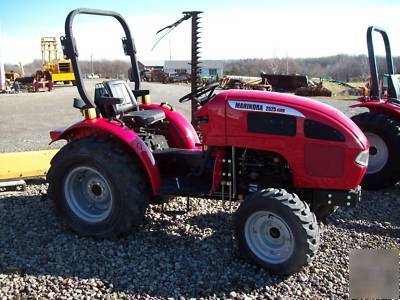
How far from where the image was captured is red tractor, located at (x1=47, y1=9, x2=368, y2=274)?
3406mm

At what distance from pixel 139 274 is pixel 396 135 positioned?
3903 mm

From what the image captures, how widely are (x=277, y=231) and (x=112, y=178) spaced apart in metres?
1.45

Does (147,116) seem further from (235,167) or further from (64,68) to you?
(64,68)

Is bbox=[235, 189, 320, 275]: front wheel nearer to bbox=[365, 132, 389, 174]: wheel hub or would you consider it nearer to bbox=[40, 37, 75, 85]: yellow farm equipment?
bbox=[365, 132, 389, 174]: wheel hub

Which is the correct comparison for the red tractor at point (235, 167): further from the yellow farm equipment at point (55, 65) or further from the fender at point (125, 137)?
the yellow farm equipment at point (55, 65)

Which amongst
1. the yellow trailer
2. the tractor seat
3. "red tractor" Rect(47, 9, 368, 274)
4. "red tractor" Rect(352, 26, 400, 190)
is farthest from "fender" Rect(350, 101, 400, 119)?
the yellow trailer

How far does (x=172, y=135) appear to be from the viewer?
4.80 metres

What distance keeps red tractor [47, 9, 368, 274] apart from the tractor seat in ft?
0.04

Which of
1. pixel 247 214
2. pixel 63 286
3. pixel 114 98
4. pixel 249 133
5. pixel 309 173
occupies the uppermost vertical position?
pixel 114 98

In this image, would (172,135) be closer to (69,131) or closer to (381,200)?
(69,131)

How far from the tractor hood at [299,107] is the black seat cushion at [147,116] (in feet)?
3.03

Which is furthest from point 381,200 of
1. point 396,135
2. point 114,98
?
point 114,98

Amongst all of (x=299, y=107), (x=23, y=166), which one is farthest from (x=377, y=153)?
(x=23, y=166)

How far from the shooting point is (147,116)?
4359 millimetres
